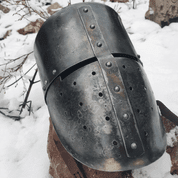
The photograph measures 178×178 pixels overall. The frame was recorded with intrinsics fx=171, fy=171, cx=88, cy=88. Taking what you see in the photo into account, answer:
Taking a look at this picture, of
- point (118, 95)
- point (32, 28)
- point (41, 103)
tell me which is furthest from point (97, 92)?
point (32, 28)

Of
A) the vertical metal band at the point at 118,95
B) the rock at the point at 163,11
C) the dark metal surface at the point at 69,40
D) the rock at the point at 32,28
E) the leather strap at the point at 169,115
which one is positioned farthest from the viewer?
the rock at the point at 32,28

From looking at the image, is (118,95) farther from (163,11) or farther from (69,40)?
(163,11)

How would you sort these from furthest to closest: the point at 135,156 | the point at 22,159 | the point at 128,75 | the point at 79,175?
the point at 22,159, the point at 79,175, the point at 128,75, the point at 135,156

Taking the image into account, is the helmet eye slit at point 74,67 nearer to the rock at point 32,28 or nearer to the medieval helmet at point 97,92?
the medieval helmet at point 97,92

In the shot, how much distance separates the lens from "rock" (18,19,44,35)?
2922mm

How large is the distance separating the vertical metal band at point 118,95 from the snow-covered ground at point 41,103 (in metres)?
0.48

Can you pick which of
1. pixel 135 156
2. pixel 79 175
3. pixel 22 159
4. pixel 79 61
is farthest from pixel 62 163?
pixel 79 61

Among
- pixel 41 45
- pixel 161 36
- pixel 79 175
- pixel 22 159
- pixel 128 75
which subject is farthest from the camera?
pixel 161 36

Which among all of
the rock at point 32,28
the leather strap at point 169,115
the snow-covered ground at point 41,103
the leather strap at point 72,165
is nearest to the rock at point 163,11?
the snow-covered ground at point 41,103

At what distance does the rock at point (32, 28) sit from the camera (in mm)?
2922

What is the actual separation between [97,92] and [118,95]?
0.32 feet

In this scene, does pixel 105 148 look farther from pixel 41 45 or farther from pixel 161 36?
pixel 161 36

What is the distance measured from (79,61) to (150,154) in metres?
0.55

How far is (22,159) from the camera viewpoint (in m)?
1.40
